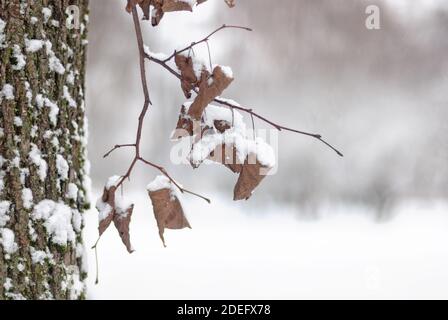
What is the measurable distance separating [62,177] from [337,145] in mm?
3933

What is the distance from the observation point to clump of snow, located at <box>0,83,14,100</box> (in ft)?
2.53

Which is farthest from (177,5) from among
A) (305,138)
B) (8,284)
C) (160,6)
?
(305,138)

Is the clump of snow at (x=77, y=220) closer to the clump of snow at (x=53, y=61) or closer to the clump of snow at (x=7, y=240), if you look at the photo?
the clump of snow at (x=7, y=240)

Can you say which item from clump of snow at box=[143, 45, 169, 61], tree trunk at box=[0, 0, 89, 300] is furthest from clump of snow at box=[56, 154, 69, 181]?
clump of snow at box=[143, 45, 169, 61]

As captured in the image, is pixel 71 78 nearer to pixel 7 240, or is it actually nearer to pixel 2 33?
pixel 2 33

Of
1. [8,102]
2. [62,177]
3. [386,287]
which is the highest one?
[8,102]

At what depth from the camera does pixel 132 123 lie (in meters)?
4.81

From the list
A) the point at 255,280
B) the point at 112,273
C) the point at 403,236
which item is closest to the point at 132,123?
the point at 112,273

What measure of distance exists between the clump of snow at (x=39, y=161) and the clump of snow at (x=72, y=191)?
2.4 inches

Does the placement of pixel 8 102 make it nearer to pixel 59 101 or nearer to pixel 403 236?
pixel 59 101

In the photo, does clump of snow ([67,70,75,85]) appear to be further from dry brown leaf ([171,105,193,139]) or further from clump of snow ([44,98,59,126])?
dry brown leaf ([171,105,193,139])

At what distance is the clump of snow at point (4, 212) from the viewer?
78 cm
